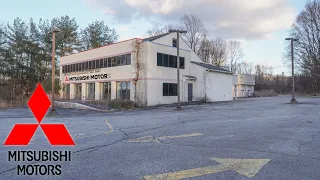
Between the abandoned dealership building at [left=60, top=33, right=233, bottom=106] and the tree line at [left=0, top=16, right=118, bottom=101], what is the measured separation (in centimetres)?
1585

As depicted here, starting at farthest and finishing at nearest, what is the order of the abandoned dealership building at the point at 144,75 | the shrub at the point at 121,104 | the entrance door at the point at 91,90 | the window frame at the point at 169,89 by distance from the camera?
the entrance door at the point at 91,90
the window frame at the point at 169,89
the abandoned dealership building at the point at 144,75
the shrub at the point at 121,104

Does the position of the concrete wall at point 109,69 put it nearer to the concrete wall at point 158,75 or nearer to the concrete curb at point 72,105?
the concrete wall at point 158,75

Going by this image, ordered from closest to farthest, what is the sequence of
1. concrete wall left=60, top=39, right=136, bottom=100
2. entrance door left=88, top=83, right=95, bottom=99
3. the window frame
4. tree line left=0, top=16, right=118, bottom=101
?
concrete wall left=60, top=39, right=136, bottom=100, the window frame, entrance door left=88, top=83, right=95, bottom=99, tree line left=0, top=16, right=118, bottom=101

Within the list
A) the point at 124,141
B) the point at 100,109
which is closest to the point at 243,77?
the point at 100,109

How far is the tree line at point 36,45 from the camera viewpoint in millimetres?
48156

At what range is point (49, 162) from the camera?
227 inches

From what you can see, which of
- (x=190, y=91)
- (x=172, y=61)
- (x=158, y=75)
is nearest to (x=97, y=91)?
(x=158, y=75)

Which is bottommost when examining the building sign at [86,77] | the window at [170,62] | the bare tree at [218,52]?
the building sign at [86,77]

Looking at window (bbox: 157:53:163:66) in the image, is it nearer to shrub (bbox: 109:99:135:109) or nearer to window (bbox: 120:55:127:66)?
window (bbox: 120:55:127:66)

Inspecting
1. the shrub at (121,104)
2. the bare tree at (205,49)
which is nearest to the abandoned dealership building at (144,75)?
the shrub at (121,104)

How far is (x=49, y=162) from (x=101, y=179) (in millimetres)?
1942

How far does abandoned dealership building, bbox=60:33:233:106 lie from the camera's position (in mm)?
26703

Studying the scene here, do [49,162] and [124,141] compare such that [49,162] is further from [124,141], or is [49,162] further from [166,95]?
[166,95]

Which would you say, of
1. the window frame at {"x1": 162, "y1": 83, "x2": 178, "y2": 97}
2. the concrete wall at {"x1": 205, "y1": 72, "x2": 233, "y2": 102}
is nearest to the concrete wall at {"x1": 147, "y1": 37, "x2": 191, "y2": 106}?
the window frame at {"x1": 162, "y1": 83, "x2": 178, "y2": 97}
